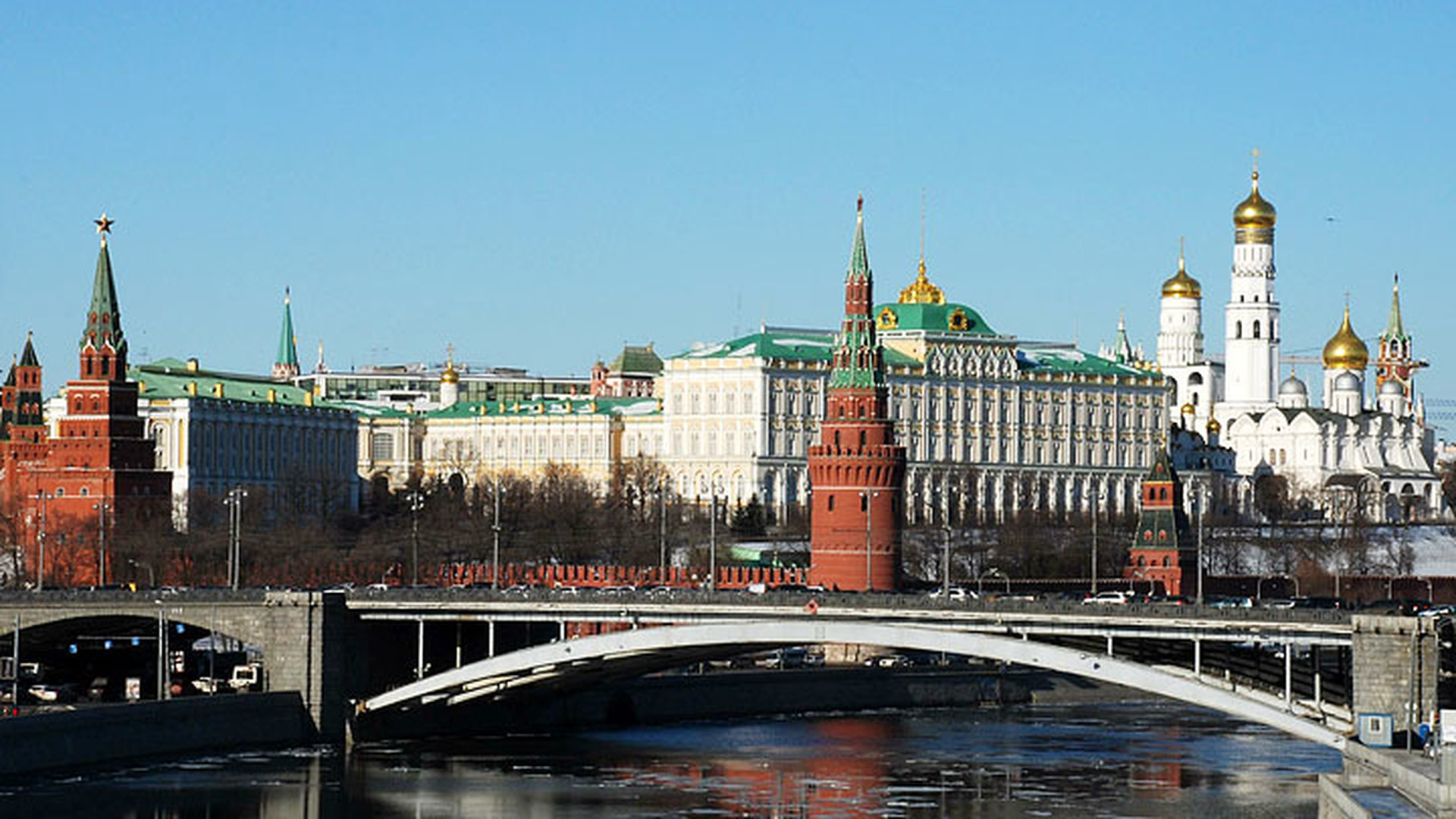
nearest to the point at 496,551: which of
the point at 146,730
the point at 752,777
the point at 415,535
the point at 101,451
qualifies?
the point at 415,535

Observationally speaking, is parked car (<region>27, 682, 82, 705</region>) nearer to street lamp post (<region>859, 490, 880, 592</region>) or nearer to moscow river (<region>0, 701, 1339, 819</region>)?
moscow river (<region>0, 701, 1339, 819</region>)

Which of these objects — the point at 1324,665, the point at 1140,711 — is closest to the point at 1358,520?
the point at 1140,711

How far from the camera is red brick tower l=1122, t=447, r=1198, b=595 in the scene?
446 ft

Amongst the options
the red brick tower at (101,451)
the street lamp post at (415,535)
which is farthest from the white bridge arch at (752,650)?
the red brick tower at (101,451)

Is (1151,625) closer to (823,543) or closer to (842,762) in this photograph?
(842,762)

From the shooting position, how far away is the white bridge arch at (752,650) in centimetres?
7981

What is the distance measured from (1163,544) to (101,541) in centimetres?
3936

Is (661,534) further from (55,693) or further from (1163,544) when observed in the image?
(55,693)

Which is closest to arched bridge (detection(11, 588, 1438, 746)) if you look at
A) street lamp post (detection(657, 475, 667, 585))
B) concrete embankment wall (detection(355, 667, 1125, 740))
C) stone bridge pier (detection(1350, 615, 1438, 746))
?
stone bridge pier (detection(1350, 615, 1438, 746))

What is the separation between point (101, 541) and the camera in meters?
131

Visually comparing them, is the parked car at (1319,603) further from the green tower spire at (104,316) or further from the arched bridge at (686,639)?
the green tower spire at (104,316)

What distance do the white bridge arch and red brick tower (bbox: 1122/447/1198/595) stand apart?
133 feet

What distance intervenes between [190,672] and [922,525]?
229 feet

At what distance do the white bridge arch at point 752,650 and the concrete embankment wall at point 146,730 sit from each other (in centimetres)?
244
